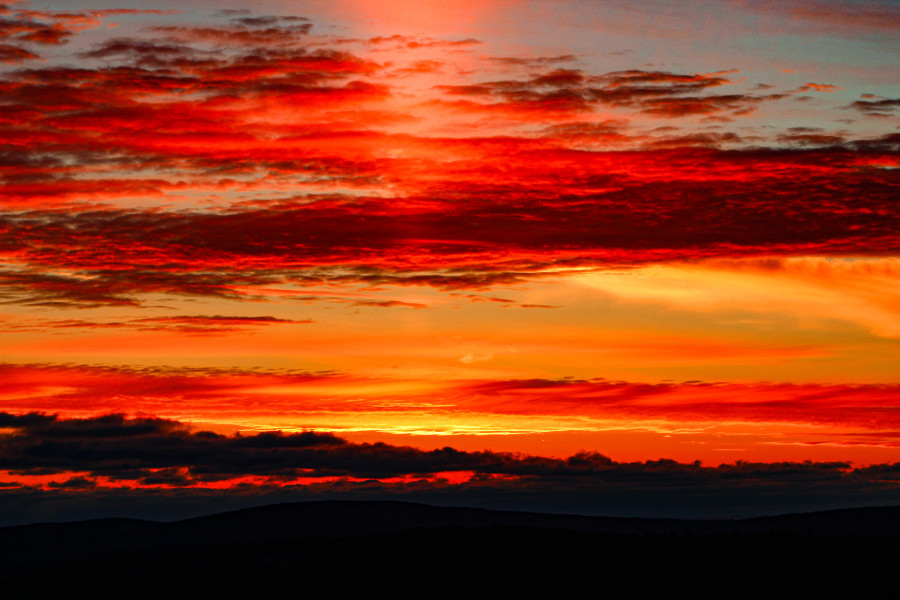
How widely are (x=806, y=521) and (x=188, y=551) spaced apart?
9958 cm

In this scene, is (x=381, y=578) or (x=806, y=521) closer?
(x=381, y=578)

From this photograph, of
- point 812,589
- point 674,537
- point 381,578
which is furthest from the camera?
point 674,537

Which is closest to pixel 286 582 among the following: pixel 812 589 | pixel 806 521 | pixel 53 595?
pixel 53 595

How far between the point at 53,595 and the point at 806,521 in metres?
115

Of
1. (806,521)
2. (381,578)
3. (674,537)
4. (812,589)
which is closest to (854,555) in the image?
(812,589)

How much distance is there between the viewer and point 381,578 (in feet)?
245

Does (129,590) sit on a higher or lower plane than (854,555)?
lower

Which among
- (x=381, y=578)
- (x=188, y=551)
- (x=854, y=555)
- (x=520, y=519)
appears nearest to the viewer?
(x=854, y=555)

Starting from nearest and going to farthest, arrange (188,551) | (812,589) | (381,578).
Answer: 1. (812,589)
2. (381,578)
3. (188,551)

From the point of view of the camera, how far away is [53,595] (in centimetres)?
8412

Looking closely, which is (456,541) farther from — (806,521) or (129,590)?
(806,521)

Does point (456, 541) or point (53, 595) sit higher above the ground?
Answer: point (456, 541)

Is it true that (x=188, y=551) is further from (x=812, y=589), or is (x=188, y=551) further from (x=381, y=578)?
(x=812, y=589)

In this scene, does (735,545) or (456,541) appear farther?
(456,541)
